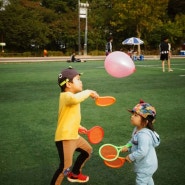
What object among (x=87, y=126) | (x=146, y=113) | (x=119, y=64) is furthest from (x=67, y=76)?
(x=87, y=126)

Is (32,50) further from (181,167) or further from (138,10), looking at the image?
A: (181,167)

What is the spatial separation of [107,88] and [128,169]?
7.19 m

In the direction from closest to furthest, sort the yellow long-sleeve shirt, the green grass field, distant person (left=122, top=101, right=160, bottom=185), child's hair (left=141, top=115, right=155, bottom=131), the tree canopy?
distant person (left=122, top=101, right=160, bottom=185)
child's hair (left=141, top=115, right=155, bottom=131)
the yellow long-sleeve shirt
the green grass field
the tree canopy

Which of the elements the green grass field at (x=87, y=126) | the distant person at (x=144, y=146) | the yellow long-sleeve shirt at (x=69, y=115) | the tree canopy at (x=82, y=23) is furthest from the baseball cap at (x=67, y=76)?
the tree canopy at (x=82, y=23)

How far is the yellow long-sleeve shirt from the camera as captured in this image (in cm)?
340

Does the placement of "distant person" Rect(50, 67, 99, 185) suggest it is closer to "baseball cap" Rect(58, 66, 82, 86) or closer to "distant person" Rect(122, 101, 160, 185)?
"baseball cap" Rect(58, 66, 82, 86)

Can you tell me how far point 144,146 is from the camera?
10.1 ft

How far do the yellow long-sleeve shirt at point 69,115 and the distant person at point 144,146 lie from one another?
61cm

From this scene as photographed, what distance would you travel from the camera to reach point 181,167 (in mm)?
4379

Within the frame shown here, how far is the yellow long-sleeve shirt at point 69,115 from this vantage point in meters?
3.40

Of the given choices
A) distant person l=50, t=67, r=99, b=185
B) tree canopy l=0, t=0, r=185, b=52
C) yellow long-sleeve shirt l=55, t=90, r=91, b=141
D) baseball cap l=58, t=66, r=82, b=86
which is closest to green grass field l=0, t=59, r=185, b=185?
distant person l=50, t=67, r=99, b=185

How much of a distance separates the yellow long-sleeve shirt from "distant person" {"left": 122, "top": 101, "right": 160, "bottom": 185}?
61cm

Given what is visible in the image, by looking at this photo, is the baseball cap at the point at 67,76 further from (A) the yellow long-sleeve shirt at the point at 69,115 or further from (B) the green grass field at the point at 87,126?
(B) the green grass field at the point at 87,126

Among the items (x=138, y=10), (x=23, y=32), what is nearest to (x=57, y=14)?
(x=23, y=32)
